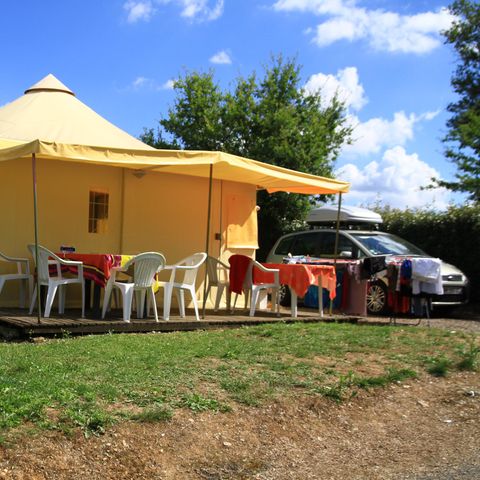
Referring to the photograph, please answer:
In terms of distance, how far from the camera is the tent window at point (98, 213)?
10891mm

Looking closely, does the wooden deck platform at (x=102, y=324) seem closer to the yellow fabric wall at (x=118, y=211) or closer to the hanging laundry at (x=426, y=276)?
the yellow fabric wall at (x=118, y=211)

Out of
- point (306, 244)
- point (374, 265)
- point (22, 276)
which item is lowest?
point (22, 276)

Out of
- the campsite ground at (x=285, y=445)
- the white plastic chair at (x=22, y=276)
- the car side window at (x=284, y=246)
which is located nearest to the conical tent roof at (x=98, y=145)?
the white plastic chair at (x=22, y=276)

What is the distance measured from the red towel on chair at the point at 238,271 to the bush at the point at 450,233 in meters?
7.21

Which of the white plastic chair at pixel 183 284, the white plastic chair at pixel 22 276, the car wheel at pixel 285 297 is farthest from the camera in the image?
the car wheel at pixel 285 297

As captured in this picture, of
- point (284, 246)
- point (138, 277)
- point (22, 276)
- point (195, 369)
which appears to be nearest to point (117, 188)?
point (22, 276)

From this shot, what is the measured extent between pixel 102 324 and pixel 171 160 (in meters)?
2.39

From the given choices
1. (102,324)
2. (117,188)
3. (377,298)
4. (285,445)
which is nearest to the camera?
(285,445)

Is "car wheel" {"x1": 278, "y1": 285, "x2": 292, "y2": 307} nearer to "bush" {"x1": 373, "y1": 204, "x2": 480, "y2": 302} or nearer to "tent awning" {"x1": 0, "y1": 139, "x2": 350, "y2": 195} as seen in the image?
"tent awning" {"x1": 0, "y1": 139, "x2": 350, "y2": 195}

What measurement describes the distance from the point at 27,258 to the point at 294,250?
6675 mm

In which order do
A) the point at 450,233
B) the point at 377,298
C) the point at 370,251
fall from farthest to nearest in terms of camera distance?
the point at 450,233 → the point at 370,251 → the point at 377,298

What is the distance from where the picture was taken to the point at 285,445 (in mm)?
5012

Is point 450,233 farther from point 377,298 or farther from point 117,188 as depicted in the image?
point 117,188

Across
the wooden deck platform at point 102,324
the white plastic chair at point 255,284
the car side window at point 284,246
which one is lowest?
the wooden deck platform at point 102,324
